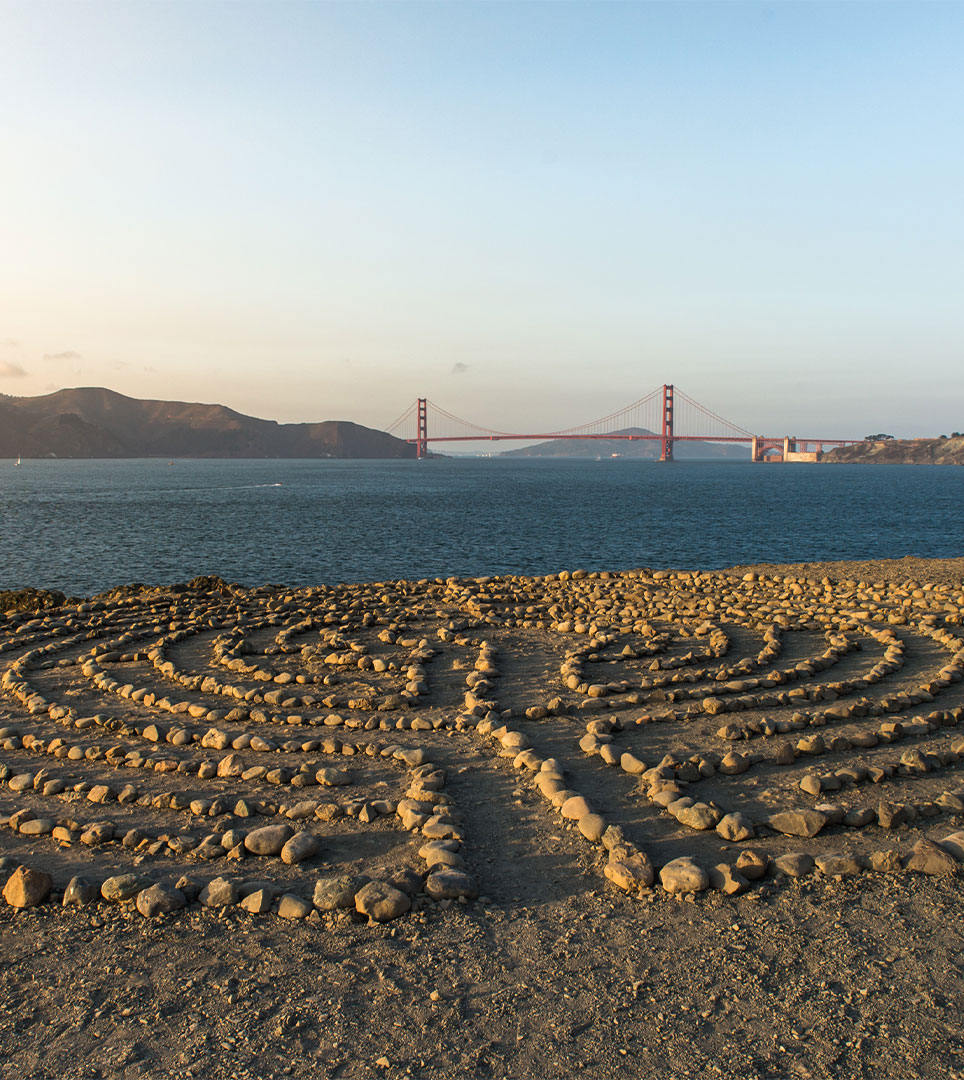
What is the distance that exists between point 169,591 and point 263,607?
5251mm

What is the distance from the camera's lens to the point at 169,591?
2202cm

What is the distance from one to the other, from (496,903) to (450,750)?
303 centimetres

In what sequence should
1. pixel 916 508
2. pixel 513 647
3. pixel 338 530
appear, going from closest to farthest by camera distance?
pixel 513 647 → pixel 338 530 → pixel 916 508

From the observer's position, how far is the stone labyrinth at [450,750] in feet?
20.7

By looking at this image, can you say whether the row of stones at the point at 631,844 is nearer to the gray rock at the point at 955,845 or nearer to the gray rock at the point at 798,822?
the gray rock at the point at 798,822

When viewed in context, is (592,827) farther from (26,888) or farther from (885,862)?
(26,888)

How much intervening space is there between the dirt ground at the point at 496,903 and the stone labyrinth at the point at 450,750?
0.16 ft

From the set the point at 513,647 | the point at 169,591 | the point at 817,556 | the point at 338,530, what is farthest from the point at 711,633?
the point at 338,530

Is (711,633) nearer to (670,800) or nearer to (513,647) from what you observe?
(513,647)

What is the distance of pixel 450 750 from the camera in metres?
8.85

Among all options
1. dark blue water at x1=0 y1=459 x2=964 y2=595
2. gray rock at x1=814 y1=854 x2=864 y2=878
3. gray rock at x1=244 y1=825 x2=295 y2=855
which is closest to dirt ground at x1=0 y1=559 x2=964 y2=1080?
gray rock at x1=814 y1=854 x2=864 y2=878

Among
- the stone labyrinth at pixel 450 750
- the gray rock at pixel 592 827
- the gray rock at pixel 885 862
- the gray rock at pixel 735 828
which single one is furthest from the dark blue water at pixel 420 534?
the gray rock at pixel 885 862

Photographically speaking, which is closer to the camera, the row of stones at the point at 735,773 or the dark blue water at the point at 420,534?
the row of stones at the point at 735,773

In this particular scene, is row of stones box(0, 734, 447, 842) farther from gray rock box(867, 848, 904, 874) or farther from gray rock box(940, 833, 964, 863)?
gray rock box(940, 833, 964, 863)
